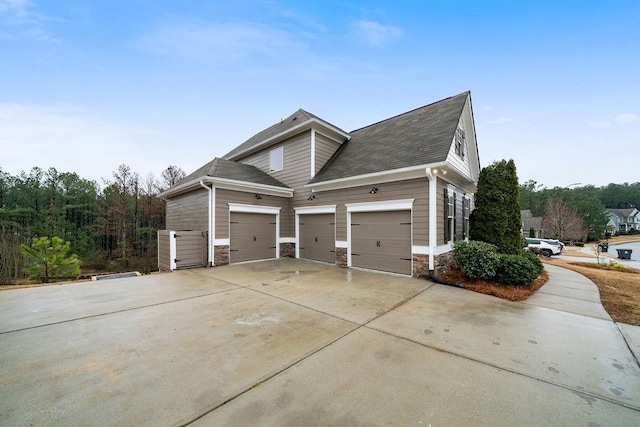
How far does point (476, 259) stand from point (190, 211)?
10.6 m

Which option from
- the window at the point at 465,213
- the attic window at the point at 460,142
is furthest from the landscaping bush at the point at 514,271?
the attic window at the point at 460,142

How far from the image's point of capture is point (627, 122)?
1616cm

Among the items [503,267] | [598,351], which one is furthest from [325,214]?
[598,351]

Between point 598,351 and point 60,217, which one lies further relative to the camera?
point 60,217

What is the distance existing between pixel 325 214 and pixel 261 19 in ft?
26.5

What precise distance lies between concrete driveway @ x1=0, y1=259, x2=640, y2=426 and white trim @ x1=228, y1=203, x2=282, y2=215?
4.36m

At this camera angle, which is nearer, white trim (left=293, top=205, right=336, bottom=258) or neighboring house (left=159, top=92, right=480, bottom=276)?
neighboring house (left=159, top=92, right=480, bottom=276)

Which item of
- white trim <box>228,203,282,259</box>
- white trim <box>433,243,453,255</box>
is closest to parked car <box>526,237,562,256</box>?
white trim <box>433,243,453,255</box>

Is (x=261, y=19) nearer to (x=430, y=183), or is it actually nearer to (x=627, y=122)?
(x=430, y=183)

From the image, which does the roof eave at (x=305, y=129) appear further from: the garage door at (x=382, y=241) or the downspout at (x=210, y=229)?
the garage door at (x=382, y=241)

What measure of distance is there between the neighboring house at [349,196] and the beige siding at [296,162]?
0.15 ft

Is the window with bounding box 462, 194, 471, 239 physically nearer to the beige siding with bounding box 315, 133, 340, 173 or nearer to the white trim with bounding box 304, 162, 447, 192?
the white trim with bounding box 304, 162, 447, 192

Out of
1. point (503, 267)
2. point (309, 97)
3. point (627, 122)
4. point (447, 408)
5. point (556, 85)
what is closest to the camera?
point (447, 408)

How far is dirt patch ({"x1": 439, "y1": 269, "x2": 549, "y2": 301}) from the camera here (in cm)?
560
